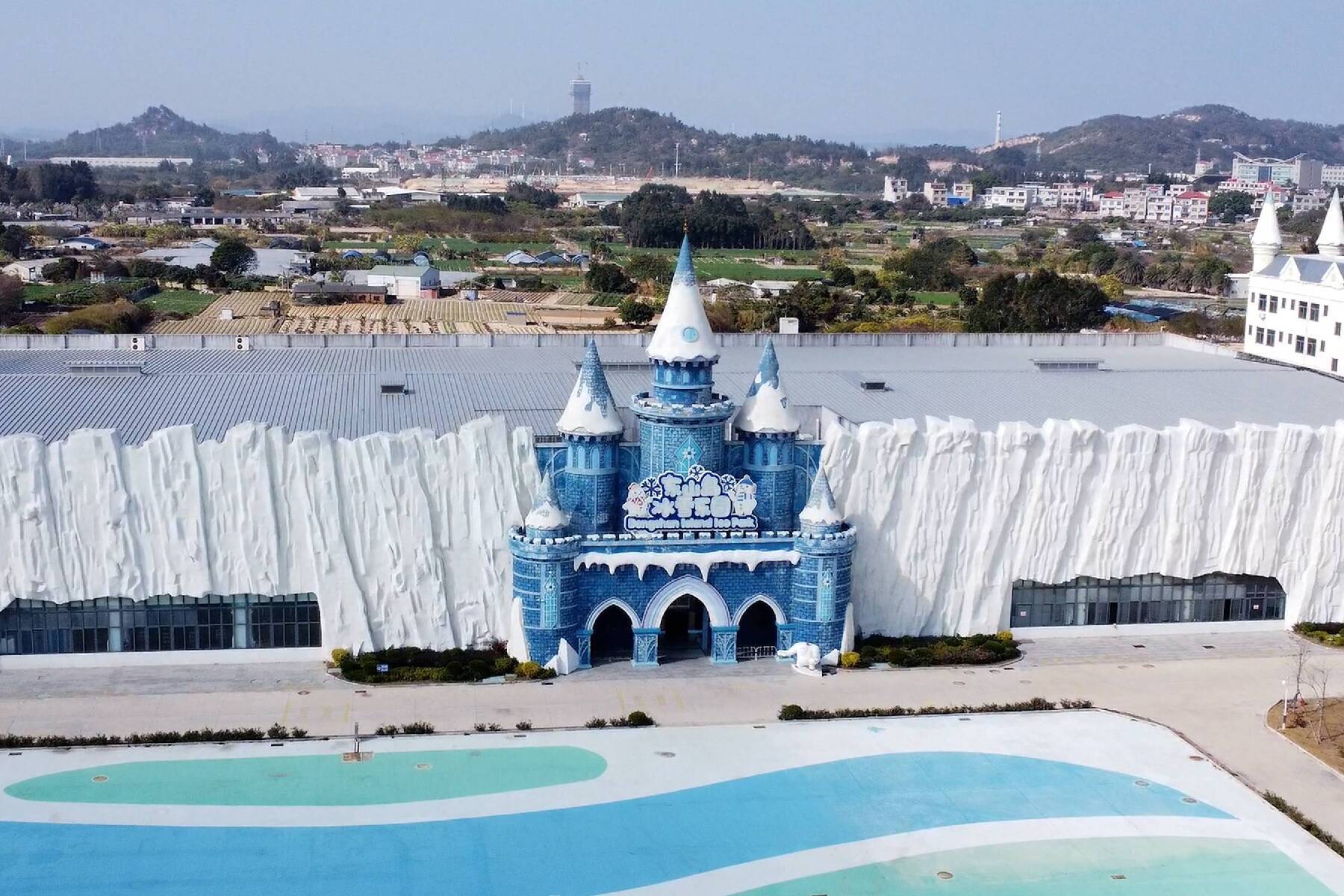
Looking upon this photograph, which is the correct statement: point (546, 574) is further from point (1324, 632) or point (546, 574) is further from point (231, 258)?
point (231, 258)

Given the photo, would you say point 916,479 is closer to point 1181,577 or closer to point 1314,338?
point 1181,577

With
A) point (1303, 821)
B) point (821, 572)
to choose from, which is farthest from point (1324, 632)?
point (821, 572)

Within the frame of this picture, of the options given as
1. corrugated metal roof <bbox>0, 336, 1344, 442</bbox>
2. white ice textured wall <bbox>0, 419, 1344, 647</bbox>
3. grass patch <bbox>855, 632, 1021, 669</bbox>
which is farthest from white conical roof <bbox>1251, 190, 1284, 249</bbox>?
grass patch <bbox>855, 632, 1021, 669</bbox>

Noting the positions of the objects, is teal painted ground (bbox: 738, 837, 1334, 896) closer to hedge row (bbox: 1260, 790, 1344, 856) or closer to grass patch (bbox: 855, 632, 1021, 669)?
hedge row (bbox: 1260, 790, 1344, 856)

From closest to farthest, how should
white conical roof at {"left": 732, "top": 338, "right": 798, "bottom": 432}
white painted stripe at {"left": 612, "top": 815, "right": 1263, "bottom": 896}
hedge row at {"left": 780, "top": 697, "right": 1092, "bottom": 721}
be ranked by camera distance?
white painted stripe at {"left": 612, "top": 815, "right": 1263, "bottom": 896}
hedge row at {"left": 780, "top": 697, "right": 1092, "bottom": 721}
white conical roof at {"left": 732, "top": 338, "right": 798, "bottom": 432}

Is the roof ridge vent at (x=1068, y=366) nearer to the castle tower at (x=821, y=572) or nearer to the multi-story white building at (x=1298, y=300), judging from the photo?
the multi-story white building at (x=1298, y=300)

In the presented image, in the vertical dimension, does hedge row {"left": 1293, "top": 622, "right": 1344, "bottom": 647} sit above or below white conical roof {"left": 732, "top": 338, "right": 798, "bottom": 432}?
below
